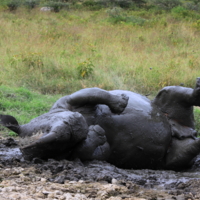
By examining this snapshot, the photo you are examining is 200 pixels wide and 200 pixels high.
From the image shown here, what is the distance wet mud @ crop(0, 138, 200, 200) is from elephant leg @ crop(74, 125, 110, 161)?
0.08 metres

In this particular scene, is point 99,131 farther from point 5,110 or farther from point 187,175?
point 5,110

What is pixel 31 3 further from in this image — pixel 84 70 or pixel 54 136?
pixel 54 136

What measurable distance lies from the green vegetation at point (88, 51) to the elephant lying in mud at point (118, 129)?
20.2 inches

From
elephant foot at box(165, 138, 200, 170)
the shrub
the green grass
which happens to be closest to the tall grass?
the shrub

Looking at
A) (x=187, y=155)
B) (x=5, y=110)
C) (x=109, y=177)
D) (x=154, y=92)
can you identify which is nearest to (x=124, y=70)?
(x=154, y=92)

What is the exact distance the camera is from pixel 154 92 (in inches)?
332

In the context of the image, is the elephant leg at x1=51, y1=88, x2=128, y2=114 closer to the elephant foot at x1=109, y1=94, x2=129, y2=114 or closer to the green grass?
the elephant foot at x1=109, y1=94, x2=129, y2=114

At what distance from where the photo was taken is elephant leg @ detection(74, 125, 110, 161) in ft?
11.1

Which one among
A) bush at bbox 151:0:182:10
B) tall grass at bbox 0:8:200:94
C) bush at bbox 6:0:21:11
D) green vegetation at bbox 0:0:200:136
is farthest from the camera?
bush at bbox 151:0:182:10

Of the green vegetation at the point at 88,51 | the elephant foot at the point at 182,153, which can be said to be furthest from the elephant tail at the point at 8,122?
the green vegetation at the point at 88,51

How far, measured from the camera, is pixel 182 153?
12.6 feet

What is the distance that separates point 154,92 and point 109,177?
5766mm

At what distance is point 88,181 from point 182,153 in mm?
1463

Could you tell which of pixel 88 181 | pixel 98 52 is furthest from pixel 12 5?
pixel 88 181
